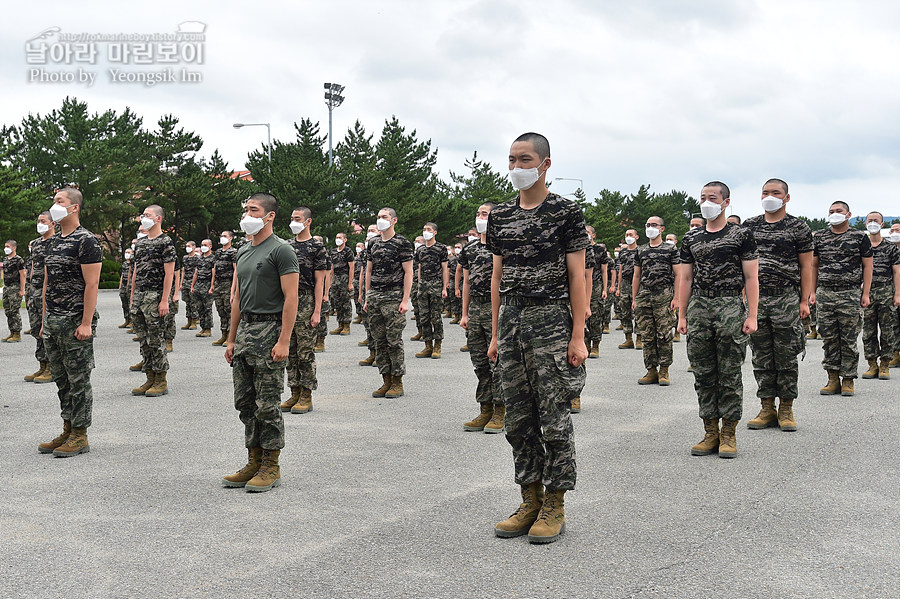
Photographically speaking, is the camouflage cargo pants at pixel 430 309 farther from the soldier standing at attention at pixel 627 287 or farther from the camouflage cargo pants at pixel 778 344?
the camouflage cargo pants at pixel 778 344

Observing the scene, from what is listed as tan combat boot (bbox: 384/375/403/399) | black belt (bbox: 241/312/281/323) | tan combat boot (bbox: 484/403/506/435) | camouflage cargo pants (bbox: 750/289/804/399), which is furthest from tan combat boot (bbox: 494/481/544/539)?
tan combat boot (bbox: 384/375/403/399)

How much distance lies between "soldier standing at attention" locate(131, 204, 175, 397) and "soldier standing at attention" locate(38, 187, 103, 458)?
8.91 feet

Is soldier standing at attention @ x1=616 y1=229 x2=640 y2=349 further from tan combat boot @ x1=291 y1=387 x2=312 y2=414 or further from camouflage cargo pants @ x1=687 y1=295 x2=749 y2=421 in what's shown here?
camouflage cargo pants @ x1=687 y1=295 x2=749 y2=421

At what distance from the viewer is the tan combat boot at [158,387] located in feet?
32.1

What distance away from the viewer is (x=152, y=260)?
9.97 m

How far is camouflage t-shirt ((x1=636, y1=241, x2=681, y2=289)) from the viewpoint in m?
11.0

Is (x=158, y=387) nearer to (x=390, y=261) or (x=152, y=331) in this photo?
(x=152, y=331)

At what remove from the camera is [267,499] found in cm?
539

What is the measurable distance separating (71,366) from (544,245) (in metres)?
4.50

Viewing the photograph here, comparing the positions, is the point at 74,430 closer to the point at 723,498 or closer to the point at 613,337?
the point at 723,498

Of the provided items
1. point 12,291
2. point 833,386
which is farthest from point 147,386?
point 12,291

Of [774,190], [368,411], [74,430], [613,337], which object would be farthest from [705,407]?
[613,337]

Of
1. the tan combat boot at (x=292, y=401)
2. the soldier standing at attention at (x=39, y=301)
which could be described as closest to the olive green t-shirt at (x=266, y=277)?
the tan combat boot at (x=292, y=401)

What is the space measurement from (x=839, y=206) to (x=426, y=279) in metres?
7.57
